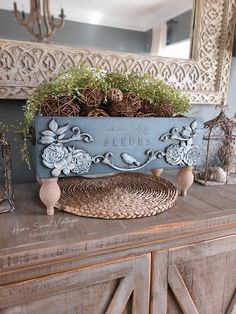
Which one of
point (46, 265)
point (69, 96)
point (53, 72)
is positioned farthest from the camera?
point (53, 72)

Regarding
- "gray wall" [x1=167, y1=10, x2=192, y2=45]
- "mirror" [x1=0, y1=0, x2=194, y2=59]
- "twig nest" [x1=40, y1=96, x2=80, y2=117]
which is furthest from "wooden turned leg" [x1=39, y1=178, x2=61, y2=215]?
"gray wall" [x1=167, y1=10, x2=192, y2=45]

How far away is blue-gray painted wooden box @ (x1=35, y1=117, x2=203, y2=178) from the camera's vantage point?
56 cm

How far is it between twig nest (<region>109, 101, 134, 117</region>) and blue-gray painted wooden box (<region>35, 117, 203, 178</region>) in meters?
0.02

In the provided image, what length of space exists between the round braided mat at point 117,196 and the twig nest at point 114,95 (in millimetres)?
248

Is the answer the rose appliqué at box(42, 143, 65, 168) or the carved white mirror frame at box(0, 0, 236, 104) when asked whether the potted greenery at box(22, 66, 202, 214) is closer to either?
the rose appliqué at box(42, 143, 65, 168)

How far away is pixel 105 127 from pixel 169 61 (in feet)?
1.68

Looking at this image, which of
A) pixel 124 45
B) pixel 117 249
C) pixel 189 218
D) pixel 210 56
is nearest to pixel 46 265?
pixel 117 249

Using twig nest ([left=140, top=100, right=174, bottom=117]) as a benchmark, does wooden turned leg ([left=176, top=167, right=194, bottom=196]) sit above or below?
below

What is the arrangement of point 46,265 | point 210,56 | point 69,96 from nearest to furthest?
point 46,265 < point 69,96 < point 210,56

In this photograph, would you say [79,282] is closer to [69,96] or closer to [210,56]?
[69,96]

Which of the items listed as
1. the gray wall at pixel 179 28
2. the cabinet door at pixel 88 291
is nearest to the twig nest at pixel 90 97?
the cabinet door at pixel 88 291

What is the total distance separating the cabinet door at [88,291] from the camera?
0.49 m

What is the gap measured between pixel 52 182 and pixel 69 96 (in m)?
0.20

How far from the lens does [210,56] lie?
1.04 meters
